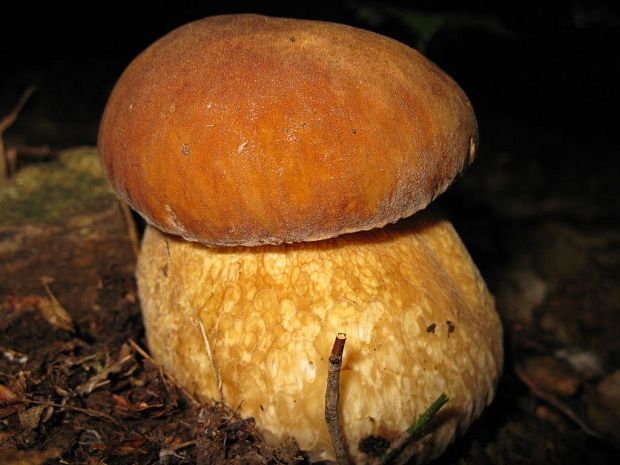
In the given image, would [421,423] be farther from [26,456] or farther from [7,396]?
[7,396]

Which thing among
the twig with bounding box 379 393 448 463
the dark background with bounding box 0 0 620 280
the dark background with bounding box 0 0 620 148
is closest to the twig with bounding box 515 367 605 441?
the twig with bounding box 379 393 448 463

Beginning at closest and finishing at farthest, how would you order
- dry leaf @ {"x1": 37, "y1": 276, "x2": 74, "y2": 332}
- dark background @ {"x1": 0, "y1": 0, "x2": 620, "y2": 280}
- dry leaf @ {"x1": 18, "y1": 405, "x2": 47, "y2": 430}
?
dry leaf @ {"x1": 18, "y1": 405, "x2": 47, "y2": 430} < dry leaf @ {"x1": 37, "y1": 276, "x2": 74, "y2": 332} < dark background @ {"x1": 0, "y1": 0, "x2": 620, "y2": 280}

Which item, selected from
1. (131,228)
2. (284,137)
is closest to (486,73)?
(131,228)

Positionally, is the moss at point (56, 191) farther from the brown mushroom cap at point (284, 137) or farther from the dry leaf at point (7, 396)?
the brown mushroom cap at point (284, 137)

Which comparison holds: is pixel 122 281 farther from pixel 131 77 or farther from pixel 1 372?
pixel 131 77

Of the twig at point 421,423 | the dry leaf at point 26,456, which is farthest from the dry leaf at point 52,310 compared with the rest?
the twig at point 421,423

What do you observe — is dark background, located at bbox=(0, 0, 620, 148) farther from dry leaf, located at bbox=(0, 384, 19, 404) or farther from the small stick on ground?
the small stick on ground
